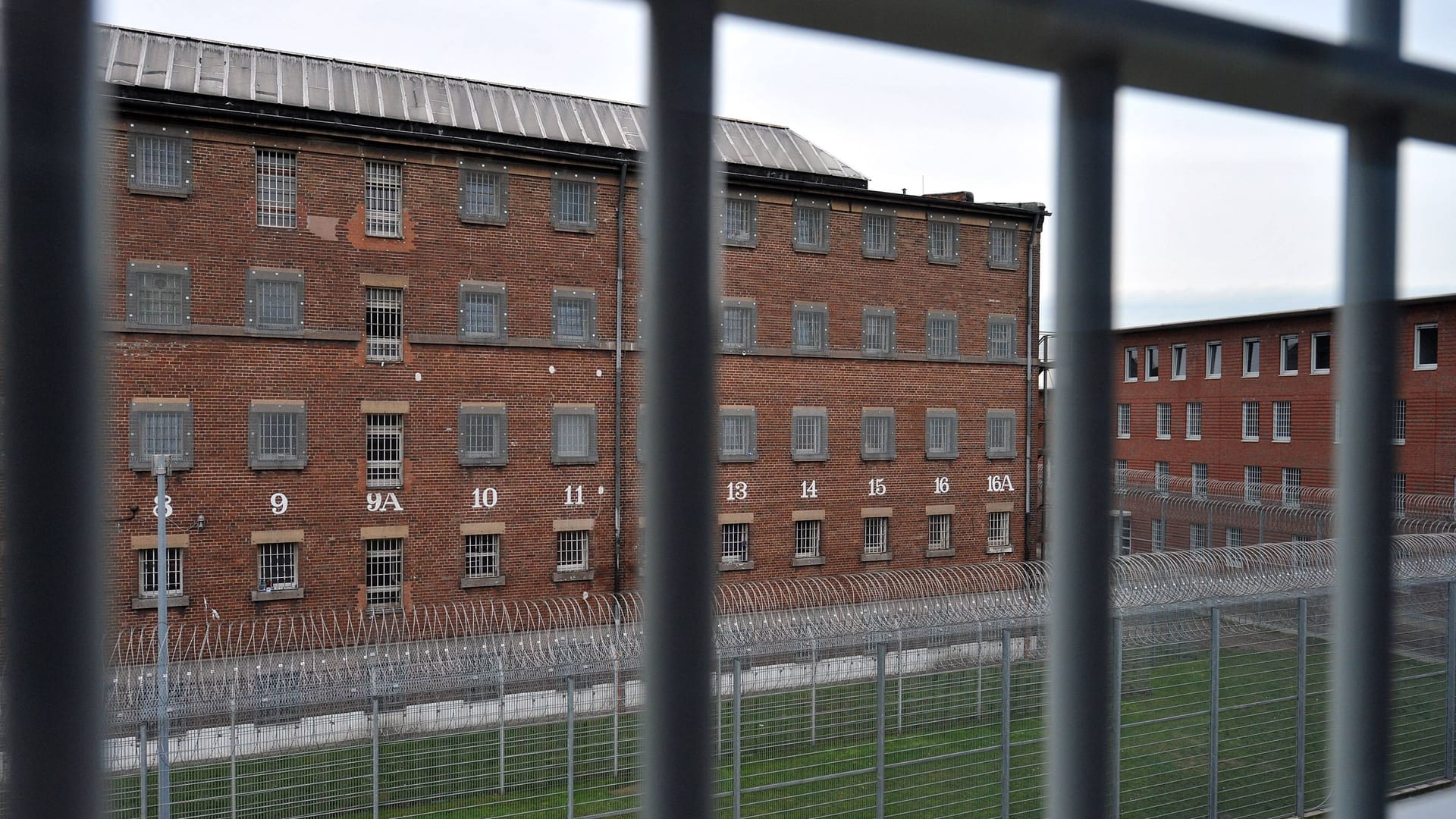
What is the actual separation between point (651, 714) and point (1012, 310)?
22907mm

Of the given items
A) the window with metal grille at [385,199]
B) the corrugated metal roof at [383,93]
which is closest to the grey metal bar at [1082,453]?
the corrugated metal roof at [383,93]

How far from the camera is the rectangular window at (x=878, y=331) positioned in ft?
67.6

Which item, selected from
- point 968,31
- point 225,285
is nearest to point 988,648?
point 225,285

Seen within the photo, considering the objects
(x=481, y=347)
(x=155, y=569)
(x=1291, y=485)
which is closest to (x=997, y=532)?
(x=1291, y=485)

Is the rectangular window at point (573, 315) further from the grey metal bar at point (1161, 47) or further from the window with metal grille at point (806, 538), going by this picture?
the grey metal bar at point (1161, 47)

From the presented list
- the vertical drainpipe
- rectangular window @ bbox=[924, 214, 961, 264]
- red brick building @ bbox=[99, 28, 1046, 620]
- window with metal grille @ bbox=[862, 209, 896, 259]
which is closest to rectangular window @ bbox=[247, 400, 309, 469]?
red brick building @ bbox=[99, 28, 1046, 620]

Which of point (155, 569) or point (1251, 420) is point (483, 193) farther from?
point (1251, 420)

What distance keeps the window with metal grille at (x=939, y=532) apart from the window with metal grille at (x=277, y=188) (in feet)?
46.7

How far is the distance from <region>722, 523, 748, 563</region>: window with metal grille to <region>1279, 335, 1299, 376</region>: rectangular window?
39.6 feet

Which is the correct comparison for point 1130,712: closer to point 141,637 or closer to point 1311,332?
point 141,637

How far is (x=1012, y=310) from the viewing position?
22250 mm

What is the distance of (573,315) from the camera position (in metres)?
17.9

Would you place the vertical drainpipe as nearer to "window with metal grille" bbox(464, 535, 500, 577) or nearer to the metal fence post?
"window with metal grille" bbox(464, 535, 500, 577)

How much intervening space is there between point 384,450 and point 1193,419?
1779 centimetres
